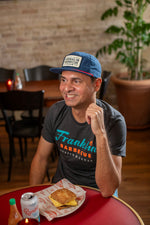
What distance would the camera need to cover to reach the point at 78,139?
142 cm

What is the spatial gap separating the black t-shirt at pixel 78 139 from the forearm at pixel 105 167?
0.36 feet

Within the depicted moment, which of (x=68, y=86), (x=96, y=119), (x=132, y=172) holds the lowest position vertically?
(x=132, y=172)

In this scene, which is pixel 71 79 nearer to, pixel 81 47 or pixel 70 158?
pixel 70 158

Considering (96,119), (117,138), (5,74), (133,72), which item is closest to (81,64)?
(96,119)

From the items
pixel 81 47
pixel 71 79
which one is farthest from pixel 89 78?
pixel 81 47

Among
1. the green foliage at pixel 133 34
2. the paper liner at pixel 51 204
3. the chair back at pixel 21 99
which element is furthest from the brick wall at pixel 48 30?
the paper liner at pixel 51 204

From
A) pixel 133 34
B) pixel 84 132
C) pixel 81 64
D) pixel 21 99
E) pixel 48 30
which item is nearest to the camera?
pixel 81 64

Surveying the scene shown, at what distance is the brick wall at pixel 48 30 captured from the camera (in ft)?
13.4

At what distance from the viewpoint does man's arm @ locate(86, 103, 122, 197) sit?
1212 mm

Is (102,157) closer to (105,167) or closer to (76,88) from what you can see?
(105,167)

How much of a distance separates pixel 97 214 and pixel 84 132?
451 mm

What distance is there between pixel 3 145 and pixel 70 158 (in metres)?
2.41

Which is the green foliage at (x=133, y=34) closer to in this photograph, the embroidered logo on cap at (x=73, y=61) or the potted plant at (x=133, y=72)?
the potted plant at (x=133, y=72)

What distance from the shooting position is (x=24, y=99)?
2.44 meters
